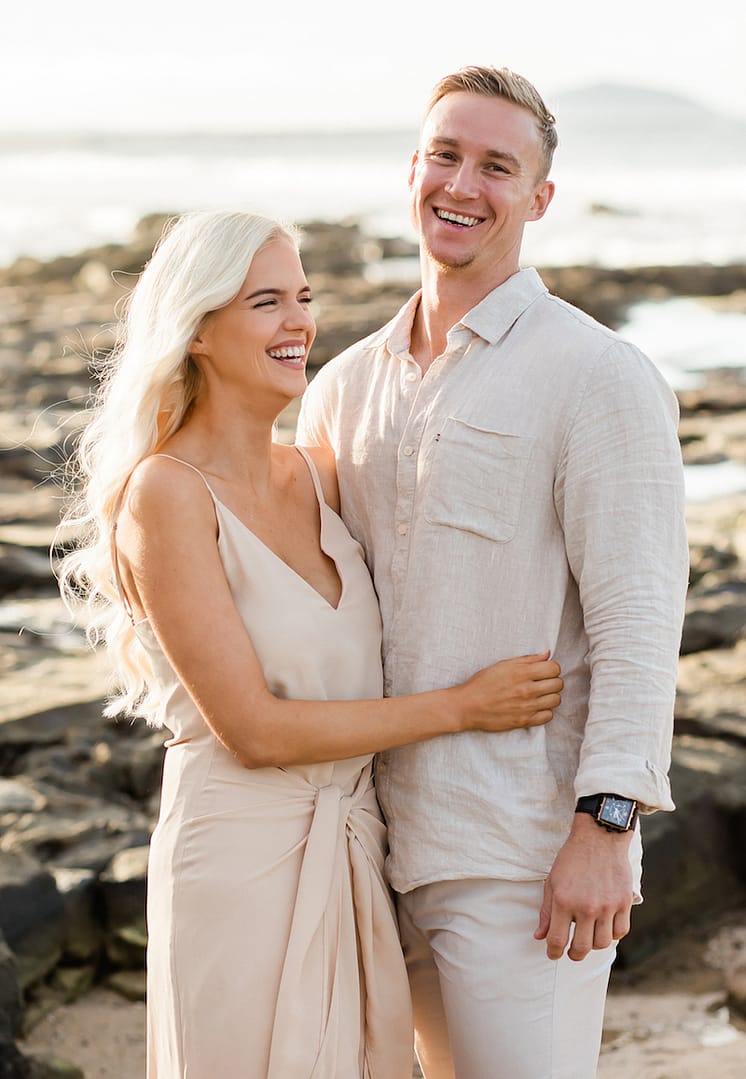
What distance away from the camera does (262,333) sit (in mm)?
2660

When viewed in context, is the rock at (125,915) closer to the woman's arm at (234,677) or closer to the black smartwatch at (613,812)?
the woman's arm at (234,677)

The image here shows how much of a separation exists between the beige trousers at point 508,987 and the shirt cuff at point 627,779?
289 mm

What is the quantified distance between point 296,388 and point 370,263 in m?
21.4

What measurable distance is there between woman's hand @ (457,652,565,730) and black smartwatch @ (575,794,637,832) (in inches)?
8.6

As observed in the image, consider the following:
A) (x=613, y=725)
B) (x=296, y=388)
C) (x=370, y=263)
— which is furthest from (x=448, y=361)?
(x=370, y=263)

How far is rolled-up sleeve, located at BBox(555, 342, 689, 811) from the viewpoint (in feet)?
7.84

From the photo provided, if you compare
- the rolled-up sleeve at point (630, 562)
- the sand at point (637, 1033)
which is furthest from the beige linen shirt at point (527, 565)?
the sand at point (637, 1033)

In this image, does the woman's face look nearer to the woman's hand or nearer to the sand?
the woman's hand

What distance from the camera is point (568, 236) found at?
28.9 metres

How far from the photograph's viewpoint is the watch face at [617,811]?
236 centimetres

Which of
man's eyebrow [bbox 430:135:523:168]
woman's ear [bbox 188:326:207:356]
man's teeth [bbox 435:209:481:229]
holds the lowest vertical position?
woman's ear [bbox 188:326:207:356]

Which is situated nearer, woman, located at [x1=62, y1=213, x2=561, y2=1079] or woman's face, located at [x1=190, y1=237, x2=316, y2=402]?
woman, located at [x1=62, y1=213, x2=561, y2=1079]

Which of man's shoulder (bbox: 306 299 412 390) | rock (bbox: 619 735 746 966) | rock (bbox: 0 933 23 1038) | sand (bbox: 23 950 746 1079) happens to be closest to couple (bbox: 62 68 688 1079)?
man's shoulder (bbox: 306 299 412 390)

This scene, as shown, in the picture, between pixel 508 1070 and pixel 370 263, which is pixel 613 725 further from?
pixel 370 263
